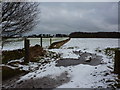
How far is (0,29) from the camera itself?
13.0 metres

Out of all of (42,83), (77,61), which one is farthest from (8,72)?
(77,61)

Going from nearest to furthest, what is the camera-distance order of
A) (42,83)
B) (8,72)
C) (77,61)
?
(42,83), (8,72), (77,61)

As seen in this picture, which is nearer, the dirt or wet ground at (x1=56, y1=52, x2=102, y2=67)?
the dirt

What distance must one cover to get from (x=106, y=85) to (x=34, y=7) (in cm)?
999

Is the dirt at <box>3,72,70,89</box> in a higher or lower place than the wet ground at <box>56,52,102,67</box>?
lower

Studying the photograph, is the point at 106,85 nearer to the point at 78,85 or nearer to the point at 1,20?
the point at 78,85

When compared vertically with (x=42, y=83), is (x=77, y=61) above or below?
above

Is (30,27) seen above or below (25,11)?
below

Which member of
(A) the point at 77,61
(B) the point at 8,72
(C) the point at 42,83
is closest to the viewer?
(C) the point at 42,83

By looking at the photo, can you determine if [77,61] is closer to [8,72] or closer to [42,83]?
[8,72]

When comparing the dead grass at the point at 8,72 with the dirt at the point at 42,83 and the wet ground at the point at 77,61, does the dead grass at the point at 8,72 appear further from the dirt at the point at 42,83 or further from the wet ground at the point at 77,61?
the wet ground at the point at 77,61

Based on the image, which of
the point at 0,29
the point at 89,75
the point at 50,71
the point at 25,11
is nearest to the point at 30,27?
the point at 25,11

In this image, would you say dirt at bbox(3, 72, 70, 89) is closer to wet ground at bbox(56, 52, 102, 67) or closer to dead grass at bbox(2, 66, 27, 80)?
dead grass at bbox(2, 66, 27, 80)

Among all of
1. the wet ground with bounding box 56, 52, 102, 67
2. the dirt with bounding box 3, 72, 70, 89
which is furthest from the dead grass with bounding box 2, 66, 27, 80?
the wet ground with bounding box 56, 52, 102, 67
